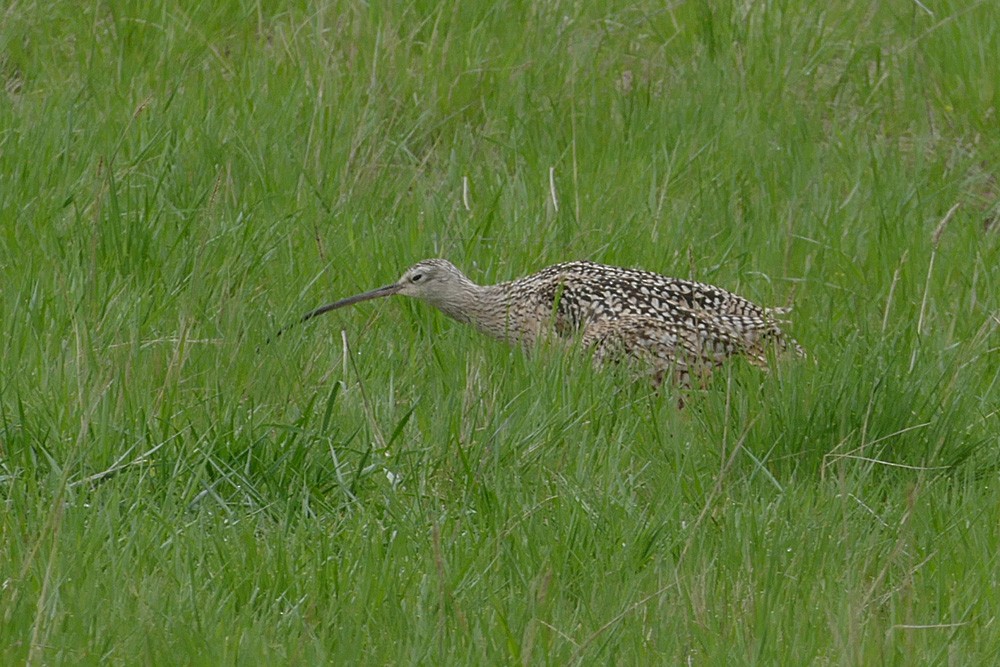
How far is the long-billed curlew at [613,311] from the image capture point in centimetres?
603

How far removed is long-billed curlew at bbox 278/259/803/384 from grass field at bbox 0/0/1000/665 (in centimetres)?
14

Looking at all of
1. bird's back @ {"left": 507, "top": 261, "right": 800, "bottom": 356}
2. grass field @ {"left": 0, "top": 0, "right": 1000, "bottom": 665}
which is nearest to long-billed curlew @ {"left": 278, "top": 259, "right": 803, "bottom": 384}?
bird's back @ {"left": 507, "top": 261, "right": 800, "bottom": 356}

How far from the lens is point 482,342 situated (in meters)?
6.17

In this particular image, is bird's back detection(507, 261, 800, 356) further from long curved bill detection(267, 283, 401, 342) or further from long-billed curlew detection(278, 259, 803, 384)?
long curved bill detection(267, 283, 401, 342)

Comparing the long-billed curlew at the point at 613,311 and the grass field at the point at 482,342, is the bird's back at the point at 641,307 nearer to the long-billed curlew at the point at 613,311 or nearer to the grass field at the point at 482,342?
the long-billed curlew at the point at 613,311

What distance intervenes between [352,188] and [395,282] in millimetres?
619

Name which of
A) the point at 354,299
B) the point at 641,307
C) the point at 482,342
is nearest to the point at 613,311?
the point at 641,307

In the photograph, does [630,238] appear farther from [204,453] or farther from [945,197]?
[204,453]

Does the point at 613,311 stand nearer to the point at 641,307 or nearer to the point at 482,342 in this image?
the point at 641,307

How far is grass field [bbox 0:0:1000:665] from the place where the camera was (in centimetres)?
394

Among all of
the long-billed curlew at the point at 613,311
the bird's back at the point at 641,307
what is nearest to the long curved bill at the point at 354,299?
the long-billed curlew at the point at 613,311

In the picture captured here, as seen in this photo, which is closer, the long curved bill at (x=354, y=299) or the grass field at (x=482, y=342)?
the grass field at (x=482, y=342)

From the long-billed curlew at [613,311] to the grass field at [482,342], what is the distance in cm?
14

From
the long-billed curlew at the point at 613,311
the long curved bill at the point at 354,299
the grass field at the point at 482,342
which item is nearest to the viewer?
the grass field at the point at 482,342
